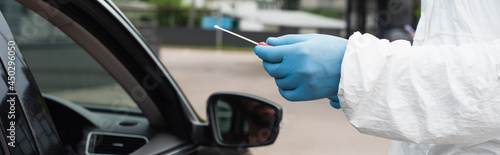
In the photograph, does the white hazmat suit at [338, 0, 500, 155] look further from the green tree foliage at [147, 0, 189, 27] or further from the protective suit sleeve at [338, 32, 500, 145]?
the green tree foliage at [147, 0, 189, 27]

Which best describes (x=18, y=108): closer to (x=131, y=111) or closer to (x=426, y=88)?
(x=426, y=88)

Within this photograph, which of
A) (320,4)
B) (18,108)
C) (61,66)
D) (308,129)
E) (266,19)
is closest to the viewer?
(18,108)

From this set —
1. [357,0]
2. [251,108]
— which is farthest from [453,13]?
[357,0]

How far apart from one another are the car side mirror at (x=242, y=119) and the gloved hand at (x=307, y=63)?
476mm

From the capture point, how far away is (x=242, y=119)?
5.35ft

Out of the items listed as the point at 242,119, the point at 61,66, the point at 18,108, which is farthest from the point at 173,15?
the point at 18,108

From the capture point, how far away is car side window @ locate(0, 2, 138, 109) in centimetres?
626

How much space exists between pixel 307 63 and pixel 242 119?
2.31ft

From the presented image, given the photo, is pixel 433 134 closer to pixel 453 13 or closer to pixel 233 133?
pixel 453 13

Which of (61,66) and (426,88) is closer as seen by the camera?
(426,88)

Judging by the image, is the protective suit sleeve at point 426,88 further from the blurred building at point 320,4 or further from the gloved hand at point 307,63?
the blurred building at point 320,4

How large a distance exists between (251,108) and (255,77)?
9842 mm

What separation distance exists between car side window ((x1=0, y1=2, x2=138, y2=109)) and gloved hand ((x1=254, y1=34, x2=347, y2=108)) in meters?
2.38

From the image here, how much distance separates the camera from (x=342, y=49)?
0.98m
